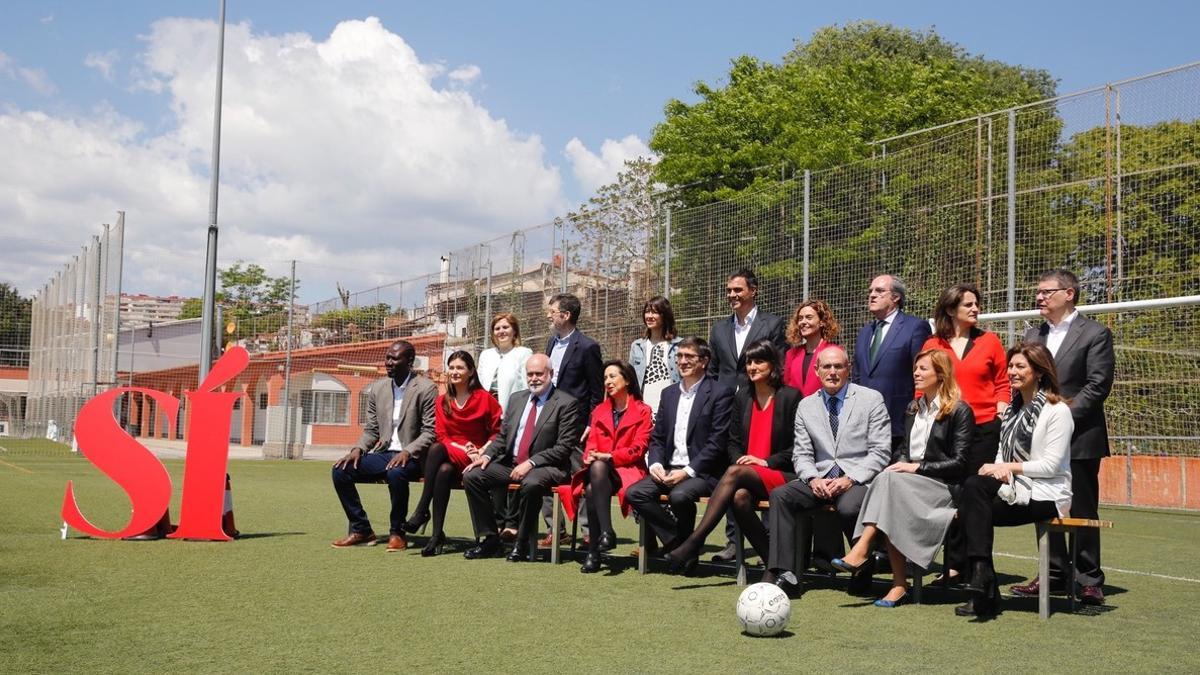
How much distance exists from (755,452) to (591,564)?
3.91 feet

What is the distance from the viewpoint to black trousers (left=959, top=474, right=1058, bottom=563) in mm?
5738

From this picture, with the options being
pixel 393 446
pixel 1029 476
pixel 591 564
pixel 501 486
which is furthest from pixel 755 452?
pixel 393 446

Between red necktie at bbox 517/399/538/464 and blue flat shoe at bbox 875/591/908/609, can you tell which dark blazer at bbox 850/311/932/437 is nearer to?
blue flat shoe at bbox 875/591/908/609

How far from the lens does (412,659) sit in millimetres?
4438

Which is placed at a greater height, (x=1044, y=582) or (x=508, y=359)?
(x=508, y=359)

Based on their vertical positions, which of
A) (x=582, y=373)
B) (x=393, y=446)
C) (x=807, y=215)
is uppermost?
(x=807, y=215)

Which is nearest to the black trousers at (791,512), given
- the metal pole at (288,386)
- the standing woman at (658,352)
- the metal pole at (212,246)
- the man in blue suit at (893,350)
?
the man in blue suit at (893,350)

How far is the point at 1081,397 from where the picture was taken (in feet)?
20.4

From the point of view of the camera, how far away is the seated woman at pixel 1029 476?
5785 millimetres

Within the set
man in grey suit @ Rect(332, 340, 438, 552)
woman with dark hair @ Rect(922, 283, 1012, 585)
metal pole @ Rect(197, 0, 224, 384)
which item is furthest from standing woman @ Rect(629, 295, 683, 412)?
metal pole @ Rect(197, 0, 224, 384)

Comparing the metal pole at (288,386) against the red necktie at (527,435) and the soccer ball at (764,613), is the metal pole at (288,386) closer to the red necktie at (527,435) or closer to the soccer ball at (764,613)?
the red necktie at (527,435)

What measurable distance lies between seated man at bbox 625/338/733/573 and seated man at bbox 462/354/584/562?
0.74 metres

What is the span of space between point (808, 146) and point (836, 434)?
21.5 m

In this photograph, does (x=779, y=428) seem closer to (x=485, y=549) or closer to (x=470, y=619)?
(x=485, y=549)
